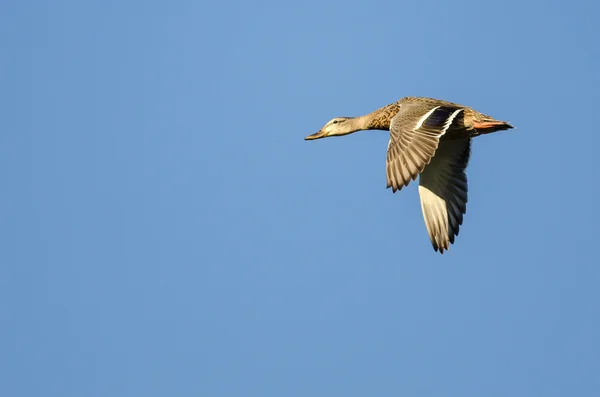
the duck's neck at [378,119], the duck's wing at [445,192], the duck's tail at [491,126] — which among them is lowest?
the duck's wing at [445,192]

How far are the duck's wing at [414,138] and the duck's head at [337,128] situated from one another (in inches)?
95.3

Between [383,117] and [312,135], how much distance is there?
2347mm

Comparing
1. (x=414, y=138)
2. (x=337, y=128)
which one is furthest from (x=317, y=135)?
(x=414, y=138)

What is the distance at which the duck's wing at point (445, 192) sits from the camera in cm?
1783

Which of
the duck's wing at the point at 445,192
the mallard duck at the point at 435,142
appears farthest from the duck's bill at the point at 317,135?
the duck's wing at the point at 445,192

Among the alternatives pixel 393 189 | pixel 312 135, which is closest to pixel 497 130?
pixel 393 189

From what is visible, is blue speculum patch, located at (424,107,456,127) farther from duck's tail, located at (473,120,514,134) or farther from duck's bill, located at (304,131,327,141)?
duck's bill, located at (304,131,327,141)

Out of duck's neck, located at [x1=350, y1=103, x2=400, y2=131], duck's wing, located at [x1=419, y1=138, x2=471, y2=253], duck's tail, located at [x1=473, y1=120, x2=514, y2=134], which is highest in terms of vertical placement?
duck's neck, located at [x1=350, y1=103, x2=400, y2=131]

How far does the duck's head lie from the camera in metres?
18.9

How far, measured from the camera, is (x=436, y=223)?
17.9 metres

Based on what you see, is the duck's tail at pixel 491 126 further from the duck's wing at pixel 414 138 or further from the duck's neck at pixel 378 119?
the duck's neck at pixel 378 119

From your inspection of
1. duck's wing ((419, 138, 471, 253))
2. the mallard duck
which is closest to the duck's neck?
the mallard duck

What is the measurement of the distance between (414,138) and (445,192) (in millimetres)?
3285

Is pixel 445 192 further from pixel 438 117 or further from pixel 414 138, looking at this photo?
pixel 414 138
